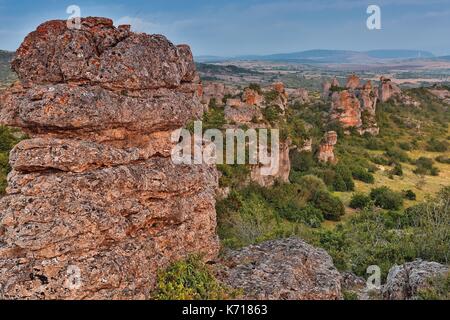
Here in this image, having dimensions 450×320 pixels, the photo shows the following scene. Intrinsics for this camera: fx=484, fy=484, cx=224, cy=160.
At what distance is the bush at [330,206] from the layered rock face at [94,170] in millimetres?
27885

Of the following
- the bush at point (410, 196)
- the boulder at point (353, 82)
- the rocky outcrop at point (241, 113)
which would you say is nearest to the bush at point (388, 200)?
the bush at point (410, 196)

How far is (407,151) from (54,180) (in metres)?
62.2

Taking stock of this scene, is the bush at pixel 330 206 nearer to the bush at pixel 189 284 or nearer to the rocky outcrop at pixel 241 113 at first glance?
the rocky outcrop at pixel 241 113

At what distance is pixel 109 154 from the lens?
420 inches

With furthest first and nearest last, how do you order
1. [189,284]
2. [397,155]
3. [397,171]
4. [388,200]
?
[397,155], [397,171], [388,200], [189,284]

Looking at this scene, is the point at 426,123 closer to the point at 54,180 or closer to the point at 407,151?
the point at 407,151

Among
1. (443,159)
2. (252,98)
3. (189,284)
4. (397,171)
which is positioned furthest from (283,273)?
(443,159)

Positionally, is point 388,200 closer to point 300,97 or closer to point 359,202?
point 359,202

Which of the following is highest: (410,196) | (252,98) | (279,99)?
(252,98)

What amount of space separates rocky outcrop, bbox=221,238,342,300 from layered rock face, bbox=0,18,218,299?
1459 mm

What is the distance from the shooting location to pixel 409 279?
1351 cm

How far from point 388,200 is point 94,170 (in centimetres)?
3593

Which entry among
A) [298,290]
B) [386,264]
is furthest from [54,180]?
[386,264]

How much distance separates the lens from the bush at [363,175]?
164 ft
